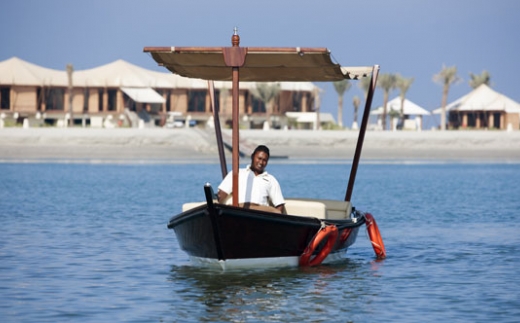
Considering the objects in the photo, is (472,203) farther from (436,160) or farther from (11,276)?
(436,160)

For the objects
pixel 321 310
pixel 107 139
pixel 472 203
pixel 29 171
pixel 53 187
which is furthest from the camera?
pixel 107 139

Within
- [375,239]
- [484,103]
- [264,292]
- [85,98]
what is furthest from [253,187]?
[484,103]

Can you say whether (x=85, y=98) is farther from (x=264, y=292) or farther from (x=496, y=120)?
(x=264, y=292)

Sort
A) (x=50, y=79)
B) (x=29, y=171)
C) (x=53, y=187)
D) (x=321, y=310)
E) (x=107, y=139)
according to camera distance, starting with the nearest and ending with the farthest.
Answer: (x=321, y=310) < (x=53, y=187) < (x=29, y=171) < (x=107, y=139) < (x=50, y=79)

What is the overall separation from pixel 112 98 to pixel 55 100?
4.33 metres

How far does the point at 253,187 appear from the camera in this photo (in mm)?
15602

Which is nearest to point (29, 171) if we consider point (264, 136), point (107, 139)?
point (107, 139)

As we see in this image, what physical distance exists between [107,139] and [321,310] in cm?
5136

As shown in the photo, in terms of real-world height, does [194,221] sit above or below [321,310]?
above

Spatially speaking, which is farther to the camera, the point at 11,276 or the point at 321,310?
the point at 11,276

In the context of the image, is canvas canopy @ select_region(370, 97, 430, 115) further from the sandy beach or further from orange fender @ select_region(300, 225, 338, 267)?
orange fender @ select_region(300, 225, 338, 267)

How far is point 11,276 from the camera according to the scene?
16281mm

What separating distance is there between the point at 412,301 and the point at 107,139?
50911mm

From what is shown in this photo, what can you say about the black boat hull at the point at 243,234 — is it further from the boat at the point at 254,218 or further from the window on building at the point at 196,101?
the window on building at the point at 196,101
